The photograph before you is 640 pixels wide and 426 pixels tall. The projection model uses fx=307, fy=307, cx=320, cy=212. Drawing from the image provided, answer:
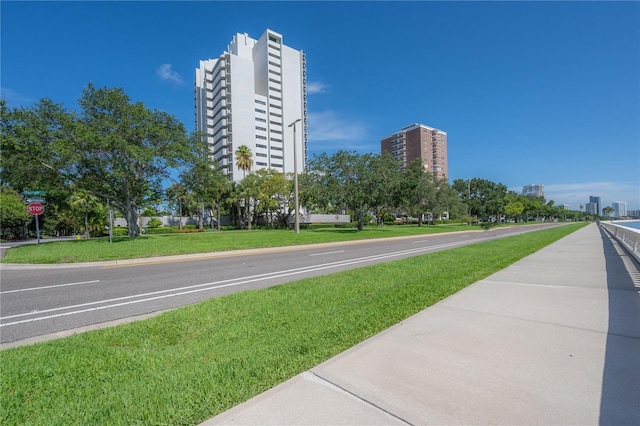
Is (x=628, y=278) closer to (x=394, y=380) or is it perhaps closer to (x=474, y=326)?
(x=474, y=326)

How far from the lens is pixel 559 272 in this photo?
26.8 ft

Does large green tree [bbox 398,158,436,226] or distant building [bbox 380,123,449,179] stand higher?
distant building [bbox 380,123,449,179]

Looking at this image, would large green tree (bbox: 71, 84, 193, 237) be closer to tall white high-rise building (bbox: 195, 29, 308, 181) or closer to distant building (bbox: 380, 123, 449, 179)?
tall white high-rise building (bbox: 195, 29, 308, 181)

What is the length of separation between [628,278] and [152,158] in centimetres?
2442

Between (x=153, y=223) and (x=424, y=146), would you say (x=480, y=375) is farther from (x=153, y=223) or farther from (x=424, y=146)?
(x=424, y=146)

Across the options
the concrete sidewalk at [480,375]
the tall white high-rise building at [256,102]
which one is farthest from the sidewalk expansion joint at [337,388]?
the tall white high-rise building at [256,102]

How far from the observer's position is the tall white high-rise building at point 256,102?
8331 cm

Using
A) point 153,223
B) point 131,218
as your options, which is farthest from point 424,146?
point 131,218

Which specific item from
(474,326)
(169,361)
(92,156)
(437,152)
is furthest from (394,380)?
(437,152)

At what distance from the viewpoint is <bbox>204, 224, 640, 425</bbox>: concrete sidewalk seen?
7.68 feet

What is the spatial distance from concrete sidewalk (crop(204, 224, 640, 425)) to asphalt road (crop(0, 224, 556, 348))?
4.36 meters

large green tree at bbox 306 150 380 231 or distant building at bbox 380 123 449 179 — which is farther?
distant building at bbox 380 123 449 179

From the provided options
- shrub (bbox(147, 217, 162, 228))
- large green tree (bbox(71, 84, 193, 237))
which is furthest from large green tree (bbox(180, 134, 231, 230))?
shrub (bbox(147, 217, 162, 228))

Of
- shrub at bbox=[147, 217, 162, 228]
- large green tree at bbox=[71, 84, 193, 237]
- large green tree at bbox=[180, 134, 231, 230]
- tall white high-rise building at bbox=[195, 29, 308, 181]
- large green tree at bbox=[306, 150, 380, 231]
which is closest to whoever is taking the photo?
large green tree at bbox=[71, 84, 193, 237]
